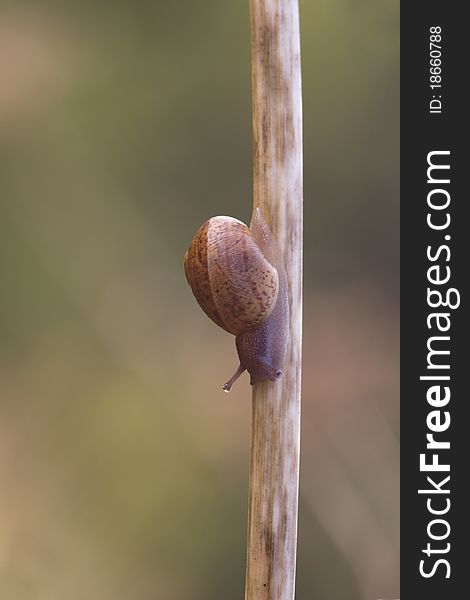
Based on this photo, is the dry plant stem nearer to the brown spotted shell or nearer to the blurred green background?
the brown spotted shell

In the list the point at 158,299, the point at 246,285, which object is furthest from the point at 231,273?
the point at 158,299

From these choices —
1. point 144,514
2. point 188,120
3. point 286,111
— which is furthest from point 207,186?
point 286,111

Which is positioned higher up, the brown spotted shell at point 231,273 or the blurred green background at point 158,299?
the blurred green background at point 158,299

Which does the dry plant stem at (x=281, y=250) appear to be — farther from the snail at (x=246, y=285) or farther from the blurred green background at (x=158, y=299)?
the blurred green background at (x=158, y=299)

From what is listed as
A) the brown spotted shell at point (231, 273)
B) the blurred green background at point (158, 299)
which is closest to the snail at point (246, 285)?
the brown spotted shell at point (231, 273)

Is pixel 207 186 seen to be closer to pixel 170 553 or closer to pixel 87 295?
pixel 87 295

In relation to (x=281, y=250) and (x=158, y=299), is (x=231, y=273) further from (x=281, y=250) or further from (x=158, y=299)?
(x=158, y=299)
